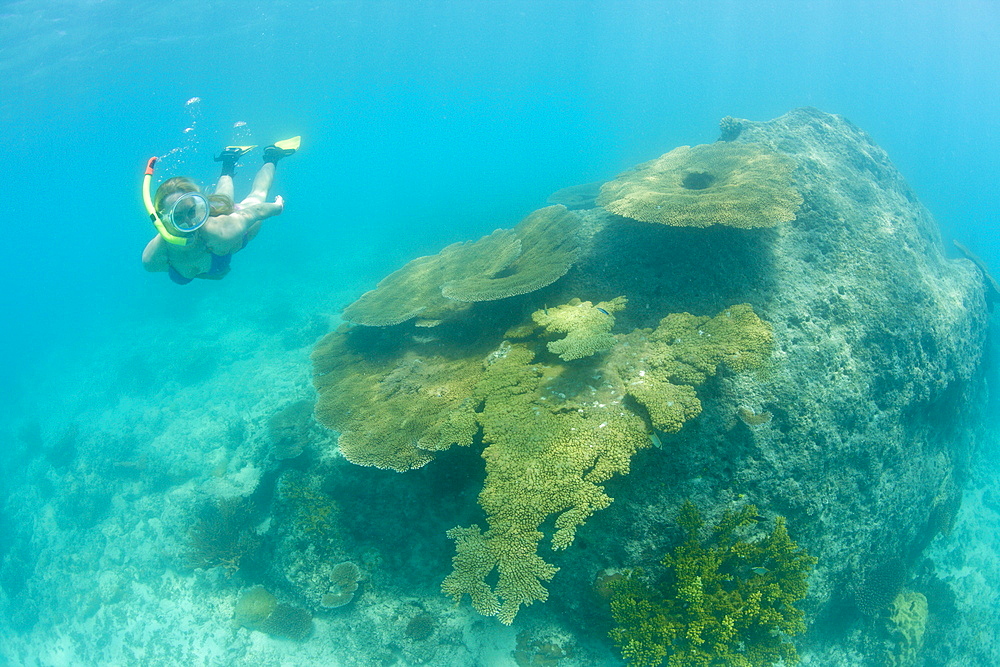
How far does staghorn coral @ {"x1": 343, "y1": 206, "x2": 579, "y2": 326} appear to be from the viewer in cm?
586

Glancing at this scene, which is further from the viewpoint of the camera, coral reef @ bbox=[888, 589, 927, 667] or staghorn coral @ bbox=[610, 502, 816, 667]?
coral reef @ bbox=[888, 589, 927, 667]

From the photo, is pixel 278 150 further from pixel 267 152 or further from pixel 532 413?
pixel 532 413

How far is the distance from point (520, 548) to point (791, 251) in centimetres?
561

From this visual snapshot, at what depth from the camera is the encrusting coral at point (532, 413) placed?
366 centimetres

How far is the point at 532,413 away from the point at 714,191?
4377 mm

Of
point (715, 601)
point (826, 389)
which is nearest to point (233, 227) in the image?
point (715, 601)

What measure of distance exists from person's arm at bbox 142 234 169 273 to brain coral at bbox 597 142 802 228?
6295 mm

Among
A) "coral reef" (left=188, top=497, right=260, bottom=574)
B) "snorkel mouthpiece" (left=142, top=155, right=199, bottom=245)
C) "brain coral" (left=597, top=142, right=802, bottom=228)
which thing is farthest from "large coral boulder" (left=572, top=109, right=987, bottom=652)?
"coral reef" (left=188, top=497, right=260, bottom=574)

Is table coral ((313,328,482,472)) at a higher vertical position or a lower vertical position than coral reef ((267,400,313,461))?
higher

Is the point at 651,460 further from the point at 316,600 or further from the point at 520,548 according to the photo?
the point at 316,600

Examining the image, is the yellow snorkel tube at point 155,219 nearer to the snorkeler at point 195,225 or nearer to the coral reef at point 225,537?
the snorkeler at point 195,225

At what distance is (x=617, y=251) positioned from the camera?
641 centimetres

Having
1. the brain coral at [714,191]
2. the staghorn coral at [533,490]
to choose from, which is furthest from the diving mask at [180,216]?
the brain coral at [714,191]

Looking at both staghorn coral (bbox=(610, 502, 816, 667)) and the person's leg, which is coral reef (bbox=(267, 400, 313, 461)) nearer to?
the person's leg
